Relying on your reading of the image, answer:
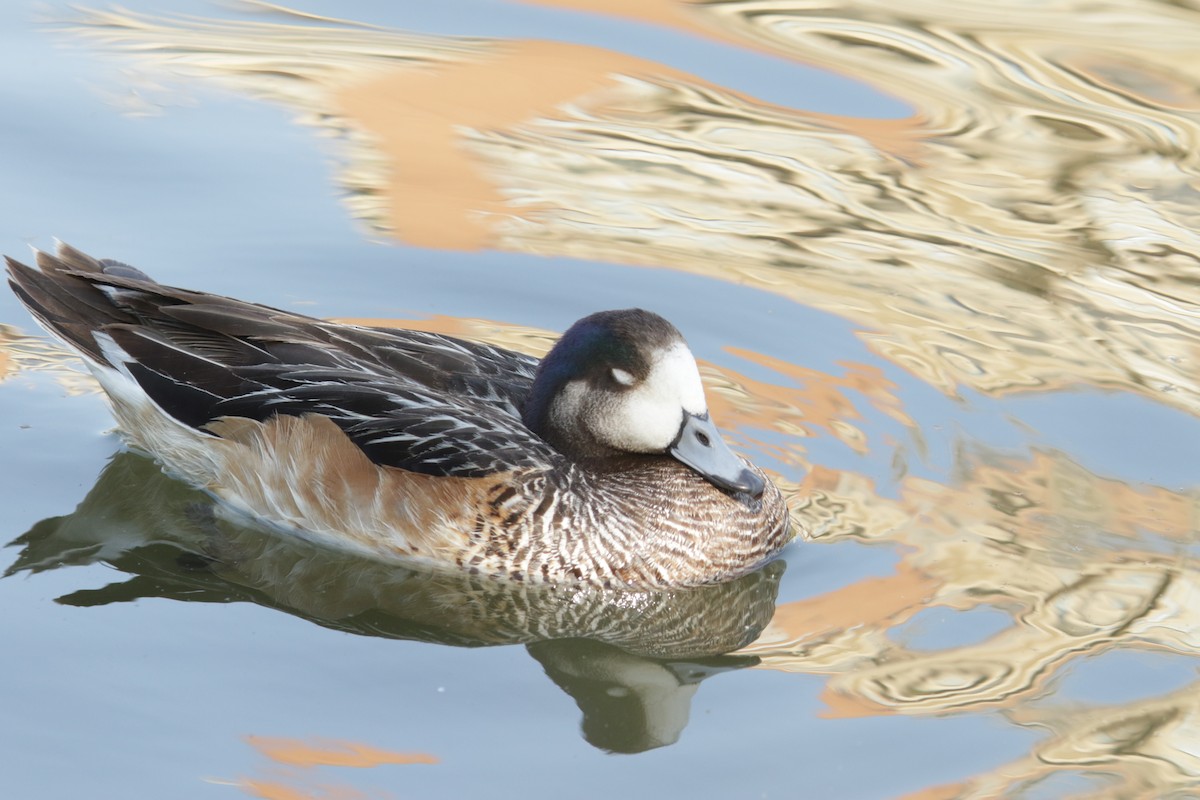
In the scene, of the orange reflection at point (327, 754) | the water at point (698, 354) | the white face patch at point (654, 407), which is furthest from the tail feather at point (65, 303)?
the orange reflection at point (327, 754)

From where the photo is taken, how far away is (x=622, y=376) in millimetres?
6895

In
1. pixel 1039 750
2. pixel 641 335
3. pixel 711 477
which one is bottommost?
pixel 1039 750

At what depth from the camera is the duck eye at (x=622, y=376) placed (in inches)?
271

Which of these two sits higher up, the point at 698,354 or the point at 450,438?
the point at 450,438

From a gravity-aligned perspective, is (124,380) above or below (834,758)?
above

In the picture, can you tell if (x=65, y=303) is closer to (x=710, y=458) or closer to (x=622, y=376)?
(x=622, y=376)

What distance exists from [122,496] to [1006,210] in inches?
237

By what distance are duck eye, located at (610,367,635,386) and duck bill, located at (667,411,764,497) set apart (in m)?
0.27

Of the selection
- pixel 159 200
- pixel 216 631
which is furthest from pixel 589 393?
pixel 159 200

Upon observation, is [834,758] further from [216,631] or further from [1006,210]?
[1006,210]

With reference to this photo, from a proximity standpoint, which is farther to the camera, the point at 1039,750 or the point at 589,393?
the point at 589,393

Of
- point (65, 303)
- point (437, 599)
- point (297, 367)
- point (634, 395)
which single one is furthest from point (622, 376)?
point (65, 303)

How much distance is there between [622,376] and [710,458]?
506mm

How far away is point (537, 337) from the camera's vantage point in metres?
9.16
